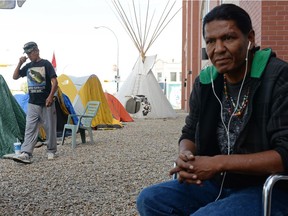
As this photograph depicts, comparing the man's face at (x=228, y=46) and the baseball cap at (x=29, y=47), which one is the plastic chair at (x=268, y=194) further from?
the baseball cap at (x=29, y=47)

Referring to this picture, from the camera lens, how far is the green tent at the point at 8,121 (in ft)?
26.2

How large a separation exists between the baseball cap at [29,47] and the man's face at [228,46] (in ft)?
16.3

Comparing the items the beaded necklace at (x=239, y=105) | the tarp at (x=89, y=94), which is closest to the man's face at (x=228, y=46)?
the beaded necklace at (x=239, y=105)

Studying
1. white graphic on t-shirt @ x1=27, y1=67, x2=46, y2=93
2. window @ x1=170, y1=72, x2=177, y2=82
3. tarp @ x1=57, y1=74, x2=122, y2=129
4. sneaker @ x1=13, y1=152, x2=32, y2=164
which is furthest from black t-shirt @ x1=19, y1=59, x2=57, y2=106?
window @ x1=170, y1=72, x2=177, y2=82

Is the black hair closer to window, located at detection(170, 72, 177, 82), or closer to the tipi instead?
the tipi

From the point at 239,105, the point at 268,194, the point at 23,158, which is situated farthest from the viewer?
the point at 23,158

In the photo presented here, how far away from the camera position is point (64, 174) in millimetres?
5609

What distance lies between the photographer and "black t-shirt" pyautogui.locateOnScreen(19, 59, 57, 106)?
6.57 m

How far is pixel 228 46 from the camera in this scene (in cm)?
186

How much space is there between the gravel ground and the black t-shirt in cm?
94

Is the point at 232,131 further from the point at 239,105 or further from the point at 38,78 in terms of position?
the point at 38,78

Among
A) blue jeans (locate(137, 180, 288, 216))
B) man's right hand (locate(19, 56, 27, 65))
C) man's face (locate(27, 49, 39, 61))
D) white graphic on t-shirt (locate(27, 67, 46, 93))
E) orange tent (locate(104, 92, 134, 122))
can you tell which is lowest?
orange tent (locate(104, 92, 134, 122))

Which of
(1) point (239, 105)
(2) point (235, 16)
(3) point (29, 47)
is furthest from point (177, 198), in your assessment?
(3) point (29, 47)

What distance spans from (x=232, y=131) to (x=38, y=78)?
16.7 ft
